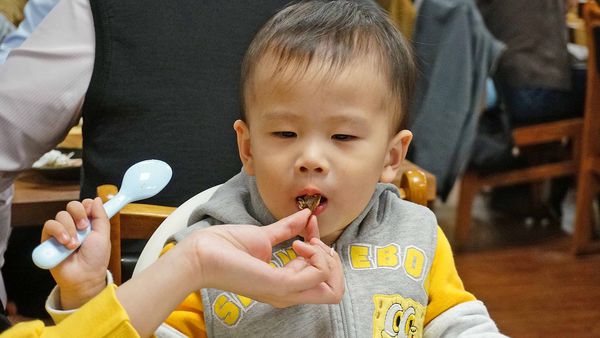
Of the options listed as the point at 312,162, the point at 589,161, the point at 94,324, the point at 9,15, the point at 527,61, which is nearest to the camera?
the point at 94,324

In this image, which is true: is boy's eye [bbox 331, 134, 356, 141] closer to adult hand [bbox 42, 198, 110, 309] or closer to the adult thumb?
the adult thumb

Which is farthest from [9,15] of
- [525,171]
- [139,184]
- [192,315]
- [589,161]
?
[589,161]

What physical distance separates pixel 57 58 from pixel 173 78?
0.23 m

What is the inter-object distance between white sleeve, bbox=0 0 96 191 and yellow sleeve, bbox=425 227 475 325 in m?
0.79

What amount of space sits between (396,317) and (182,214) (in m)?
0.37

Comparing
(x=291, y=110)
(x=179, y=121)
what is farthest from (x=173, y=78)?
(x=291, y=110)

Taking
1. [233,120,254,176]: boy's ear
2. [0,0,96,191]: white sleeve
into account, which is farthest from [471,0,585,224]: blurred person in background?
[233,120,254,176]: boy's ear

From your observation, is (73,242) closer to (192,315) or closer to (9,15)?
(192,315)

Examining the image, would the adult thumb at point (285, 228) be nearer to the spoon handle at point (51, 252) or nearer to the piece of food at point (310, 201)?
the piece of food at point (310, 201)

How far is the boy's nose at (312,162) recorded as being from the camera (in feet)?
3.19

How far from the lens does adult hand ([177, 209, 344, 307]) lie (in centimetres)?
89

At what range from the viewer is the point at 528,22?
10.3ft

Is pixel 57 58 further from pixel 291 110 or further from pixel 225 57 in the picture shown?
pixel 291 110

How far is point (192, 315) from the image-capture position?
105cm
